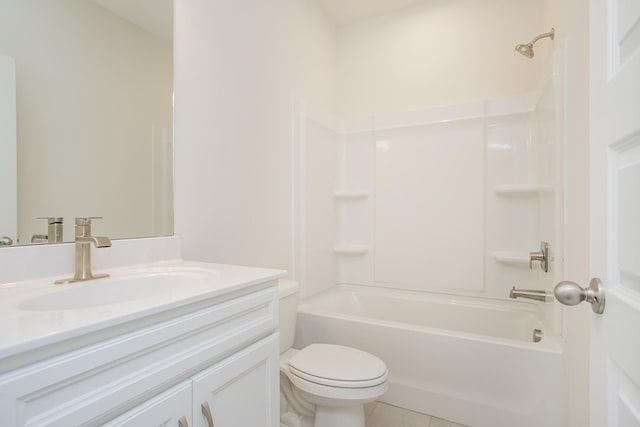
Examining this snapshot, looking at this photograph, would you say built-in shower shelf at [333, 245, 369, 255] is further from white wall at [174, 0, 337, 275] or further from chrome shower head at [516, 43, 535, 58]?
chrome shower head at [516, 43, 535, 58]

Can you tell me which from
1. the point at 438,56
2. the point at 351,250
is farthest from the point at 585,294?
the point at 438,56

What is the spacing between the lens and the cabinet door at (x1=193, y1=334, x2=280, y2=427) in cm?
74

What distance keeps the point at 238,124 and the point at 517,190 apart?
1743 millimetres

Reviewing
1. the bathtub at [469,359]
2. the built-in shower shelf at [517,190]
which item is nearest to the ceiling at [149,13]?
the bathtub at [469,359]

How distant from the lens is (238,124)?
1584mm

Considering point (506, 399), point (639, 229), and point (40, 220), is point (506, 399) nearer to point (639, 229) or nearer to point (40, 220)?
point (639, 229)

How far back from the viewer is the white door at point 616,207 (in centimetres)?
46

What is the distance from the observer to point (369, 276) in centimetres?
251

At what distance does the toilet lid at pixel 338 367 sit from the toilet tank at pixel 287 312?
0.32 feet

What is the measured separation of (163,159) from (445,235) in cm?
188

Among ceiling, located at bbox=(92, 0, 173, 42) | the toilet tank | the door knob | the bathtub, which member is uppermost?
ceiling, located at bbox=(92, 0, 173, 42)

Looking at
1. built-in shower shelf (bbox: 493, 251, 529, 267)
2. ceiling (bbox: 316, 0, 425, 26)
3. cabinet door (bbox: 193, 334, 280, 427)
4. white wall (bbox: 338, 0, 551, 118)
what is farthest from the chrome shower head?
→ cabinet door (bbox: 193, 334, 280, 427)

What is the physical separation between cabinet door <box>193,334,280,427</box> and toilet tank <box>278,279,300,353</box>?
471mm

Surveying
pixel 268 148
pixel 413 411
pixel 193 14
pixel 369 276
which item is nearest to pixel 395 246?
pixel 369 276
